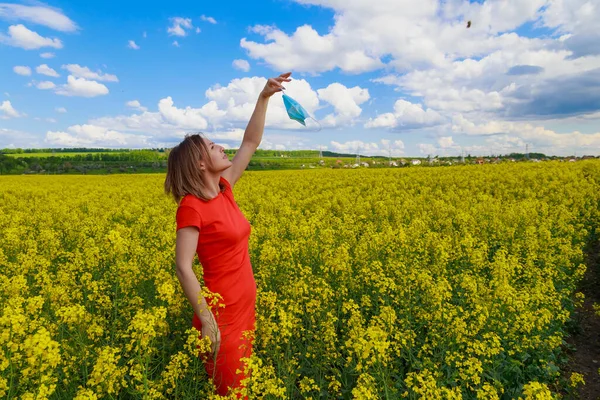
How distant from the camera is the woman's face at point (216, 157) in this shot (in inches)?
119

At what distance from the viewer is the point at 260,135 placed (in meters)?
3.98

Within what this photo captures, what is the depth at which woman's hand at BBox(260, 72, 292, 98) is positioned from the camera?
3.76 m

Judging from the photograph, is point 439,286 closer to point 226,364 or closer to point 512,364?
point 512,364

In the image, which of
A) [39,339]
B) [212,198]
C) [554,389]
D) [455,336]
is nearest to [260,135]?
[212,198]

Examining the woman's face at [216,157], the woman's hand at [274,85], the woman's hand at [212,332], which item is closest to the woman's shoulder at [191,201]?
the woman's face at [216,157]

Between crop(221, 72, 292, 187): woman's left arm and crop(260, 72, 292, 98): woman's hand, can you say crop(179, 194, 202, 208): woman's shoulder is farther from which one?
crop(260, 72, 292, 98): woman's hand

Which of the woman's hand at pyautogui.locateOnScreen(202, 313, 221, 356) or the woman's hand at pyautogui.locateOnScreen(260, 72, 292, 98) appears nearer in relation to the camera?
the woman's hand at pyautogui.locateOnScreen(202, 313, 221, 356)

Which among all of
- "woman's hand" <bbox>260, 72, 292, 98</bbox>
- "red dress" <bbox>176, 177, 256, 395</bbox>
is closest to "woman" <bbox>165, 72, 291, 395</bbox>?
"red dress" <bbox>176, 177, 256, 395</bbox>

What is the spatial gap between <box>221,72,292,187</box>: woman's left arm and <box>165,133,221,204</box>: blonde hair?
667 mm

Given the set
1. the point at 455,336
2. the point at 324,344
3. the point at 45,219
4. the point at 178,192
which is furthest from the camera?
the point at 45,219

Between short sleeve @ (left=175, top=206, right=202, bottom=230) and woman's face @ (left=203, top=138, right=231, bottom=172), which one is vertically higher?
woman's face @ (left=203, top=138, right=231, bottom=172)

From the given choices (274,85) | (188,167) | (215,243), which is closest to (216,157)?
(188,167)

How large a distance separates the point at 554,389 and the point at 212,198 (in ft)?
17.3

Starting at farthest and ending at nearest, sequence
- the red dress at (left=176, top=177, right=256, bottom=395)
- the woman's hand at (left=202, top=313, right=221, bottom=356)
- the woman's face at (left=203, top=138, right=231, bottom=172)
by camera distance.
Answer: the woman's face at (left=203, top=138, right=231, bottom=172) < the red dress at (left=176, top=177, right=256, bottom=395) < the woman's hand at (left=202, top=313, right=221, bottom=356)
